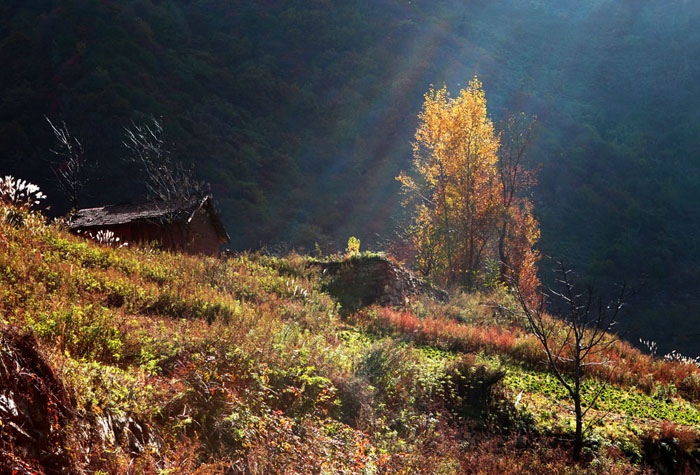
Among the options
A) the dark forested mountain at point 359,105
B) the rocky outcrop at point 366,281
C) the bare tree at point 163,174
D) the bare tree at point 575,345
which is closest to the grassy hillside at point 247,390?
the bare tree at point 575,345

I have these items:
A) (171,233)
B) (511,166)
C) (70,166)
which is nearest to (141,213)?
(171,233)

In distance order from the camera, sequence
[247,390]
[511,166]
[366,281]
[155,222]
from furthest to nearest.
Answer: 1. [511,166]
2. [155,222]
3. [366,281]
4. [247,390]

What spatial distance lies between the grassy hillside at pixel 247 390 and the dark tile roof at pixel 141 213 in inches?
288

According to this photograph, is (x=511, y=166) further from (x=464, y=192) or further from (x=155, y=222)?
(x=155, y=222)

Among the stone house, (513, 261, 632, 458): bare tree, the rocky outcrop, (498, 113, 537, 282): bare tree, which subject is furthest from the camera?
(498, 113, 537, 282): bare tree

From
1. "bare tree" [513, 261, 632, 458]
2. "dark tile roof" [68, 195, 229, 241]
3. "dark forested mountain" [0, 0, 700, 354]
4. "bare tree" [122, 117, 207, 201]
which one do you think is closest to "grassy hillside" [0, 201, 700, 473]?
"bare tree" [513, 261, 632, 458]

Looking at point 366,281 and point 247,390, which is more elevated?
point 366,281

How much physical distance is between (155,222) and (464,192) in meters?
17.6

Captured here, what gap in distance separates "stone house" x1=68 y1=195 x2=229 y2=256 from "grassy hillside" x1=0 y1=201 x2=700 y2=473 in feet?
24.1

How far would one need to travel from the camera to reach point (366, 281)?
16531mm

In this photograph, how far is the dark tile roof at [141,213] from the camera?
724 inches

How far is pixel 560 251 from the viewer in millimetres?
50281

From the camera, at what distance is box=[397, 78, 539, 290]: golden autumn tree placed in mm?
25281

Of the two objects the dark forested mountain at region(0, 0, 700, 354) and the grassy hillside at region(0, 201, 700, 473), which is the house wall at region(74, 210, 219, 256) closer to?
the grassy hillside at region(0, 201, 700, 473)
